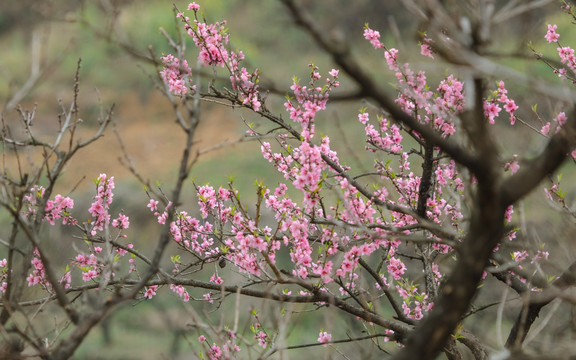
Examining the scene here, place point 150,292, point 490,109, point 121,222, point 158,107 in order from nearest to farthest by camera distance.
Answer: point 490,109
point 150,292
point 121,222
point 158,107

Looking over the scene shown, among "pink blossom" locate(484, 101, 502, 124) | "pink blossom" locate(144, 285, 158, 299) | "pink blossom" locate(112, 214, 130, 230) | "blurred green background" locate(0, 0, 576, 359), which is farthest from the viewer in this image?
"blurred green background" locate(0, 0, 576, 359)

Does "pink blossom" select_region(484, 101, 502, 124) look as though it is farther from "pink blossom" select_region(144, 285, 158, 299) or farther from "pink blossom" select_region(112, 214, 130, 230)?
"pink blossom" select_region(112, 214, 130, 230)

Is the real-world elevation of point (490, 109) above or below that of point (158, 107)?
below

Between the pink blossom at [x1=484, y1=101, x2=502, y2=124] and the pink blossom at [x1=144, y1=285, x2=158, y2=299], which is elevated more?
the pink blossom at [x1=484, y1=101, x2=502, y2=124]

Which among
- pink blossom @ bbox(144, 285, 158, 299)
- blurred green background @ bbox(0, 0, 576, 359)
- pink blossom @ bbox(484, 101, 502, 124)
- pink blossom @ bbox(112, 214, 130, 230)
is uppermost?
blurred green background @ bbox(0, 0, 576, 359)

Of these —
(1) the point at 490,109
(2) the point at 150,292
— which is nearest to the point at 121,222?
(2) the point at 150,292

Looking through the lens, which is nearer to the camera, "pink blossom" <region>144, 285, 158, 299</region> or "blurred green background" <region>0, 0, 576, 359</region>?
"pink blossom" <region>144, 285, 158, 299</region>

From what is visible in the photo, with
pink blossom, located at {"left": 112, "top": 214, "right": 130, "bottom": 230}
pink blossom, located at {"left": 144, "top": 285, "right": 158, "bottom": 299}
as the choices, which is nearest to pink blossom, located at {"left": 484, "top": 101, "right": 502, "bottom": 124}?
pink blossom, located at {"left": 144, "top": 285, "right": 158, "bottom": 299}

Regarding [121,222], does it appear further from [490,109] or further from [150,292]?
[490,109]

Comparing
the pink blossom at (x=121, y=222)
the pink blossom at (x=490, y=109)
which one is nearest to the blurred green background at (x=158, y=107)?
the pink blossom at (x=121, y=222)

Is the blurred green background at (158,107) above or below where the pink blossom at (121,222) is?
above

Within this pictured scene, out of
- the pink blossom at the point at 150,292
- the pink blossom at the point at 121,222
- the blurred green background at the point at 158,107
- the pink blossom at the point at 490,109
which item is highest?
the blurred green background at the point at 158,107

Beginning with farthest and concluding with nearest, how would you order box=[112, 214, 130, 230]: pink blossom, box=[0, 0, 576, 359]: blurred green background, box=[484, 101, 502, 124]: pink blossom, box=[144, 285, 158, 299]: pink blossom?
box=[0, 0, 576, 359]: blurred green background
box=[112, 214, 130, 230]: pink blossom
box=[144, 285, 158, 299]: pink blossom
box=[484, 101, 502, 124]: pink blossom

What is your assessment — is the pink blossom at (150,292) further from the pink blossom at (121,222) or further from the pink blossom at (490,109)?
the pink blossom at (490,109)
